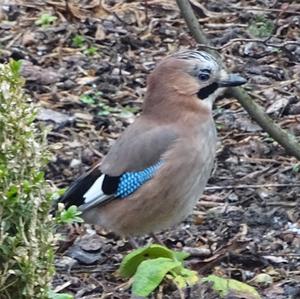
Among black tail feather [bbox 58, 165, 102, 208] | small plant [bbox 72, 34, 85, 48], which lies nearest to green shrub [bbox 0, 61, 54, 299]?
black tail feather [bbox 58, 165, 102, 208]

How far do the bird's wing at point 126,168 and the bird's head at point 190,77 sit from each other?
0.20m

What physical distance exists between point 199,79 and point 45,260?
2.34 metres

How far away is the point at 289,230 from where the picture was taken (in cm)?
568

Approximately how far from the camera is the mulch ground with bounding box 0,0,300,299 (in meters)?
5.34

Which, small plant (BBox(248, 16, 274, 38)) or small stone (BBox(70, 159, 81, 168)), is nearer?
small stone (BBox(70, 159, 81, 168))

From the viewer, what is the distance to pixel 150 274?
15.0 feet

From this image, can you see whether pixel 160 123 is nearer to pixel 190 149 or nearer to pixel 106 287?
pixel 190 149

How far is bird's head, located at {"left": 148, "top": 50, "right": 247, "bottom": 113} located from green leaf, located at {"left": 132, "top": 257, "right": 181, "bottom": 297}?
4.01 ft

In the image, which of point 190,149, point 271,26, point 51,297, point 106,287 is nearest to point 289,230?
point 190,149

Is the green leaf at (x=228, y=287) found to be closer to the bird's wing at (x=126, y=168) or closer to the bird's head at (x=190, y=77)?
the bird's wing at (x=126, y=168)

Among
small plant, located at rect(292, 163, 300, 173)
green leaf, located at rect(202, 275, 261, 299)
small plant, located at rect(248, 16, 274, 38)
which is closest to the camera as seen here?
green leaf, located at rect(202, 275, 261, 299)

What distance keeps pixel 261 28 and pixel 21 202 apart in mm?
4858

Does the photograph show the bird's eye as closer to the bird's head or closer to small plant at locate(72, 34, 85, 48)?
the bird's head

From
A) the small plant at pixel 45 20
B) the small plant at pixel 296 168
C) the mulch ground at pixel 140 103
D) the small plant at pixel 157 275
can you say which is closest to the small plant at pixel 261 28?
the mulch ground at pixel 140 103
